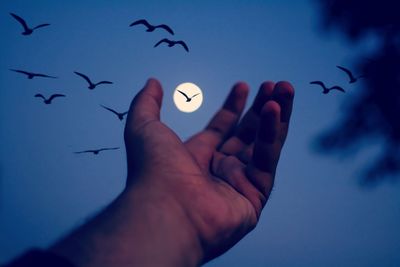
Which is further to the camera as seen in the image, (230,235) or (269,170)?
(269,170)

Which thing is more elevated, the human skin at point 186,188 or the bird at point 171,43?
the bird at point 171,43

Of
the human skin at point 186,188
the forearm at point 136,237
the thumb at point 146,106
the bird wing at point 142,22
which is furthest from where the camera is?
the bird wing at point 142,22

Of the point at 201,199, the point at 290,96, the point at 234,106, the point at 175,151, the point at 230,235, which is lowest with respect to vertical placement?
the point at 230,235

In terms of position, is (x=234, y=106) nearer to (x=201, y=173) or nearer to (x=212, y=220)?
(x=201, y=173)

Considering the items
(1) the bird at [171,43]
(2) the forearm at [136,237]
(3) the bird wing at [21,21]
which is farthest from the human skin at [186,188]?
(3) the bird wing at [21,21]

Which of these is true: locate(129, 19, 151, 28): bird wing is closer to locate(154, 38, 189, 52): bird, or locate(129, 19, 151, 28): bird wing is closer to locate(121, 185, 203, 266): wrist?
locate(154, 38, 189, 52): bird

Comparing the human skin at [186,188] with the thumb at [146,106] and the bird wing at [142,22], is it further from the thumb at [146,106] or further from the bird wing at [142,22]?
the bird wing at [142,22]

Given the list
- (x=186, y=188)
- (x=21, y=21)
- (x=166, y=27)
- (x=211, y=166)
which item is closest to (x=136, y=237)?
(x=186, y=188)

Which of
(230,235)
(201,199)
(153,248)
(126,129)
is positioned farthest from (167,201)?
(126,129)
